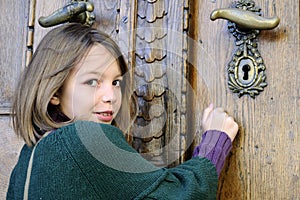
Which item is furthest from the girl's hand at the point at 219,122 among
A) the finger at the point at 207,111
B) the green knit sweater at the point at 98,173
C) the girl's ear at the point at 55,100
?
the girl's ear at the point at 55,100

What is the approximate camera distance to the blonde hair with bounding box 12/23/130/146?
2.61ft

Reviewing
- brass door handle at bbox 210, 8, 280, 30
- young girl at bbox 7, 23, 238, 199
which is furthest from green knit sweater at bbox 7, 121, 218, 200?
brass door handle at bbox 210, 8, 280, 30

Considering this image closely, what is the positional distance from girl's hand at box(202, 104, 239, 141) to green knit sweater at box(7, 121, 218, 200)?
0.12 meters

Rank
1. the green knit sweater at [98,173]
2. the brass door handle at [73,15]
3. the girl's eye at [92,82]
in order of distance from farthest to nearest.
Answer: the brass door handle at [73,15]
the girl's eye at [92,82]
the green knit sweater at [98,173]

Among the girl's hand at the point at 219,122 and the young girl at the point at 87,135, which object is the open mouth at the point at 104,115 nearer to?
the young girl at the point at 87,135

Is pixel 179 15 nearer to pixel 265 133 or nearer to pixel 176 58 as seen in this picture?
pixel 176 58

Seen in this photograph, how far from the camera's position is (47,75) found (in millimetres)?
803

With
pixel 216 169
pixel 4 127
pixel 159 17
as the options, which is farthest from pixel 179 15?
pixel 4 127

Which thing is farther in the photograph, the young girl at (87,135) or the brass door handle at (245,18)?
the brass door handle at (245,18)

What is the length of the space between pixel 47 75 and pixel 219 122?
294 mm

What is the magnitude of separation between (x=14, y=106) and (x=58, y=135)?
0.16 meters

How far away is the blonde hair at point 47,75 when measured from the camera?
797 mm

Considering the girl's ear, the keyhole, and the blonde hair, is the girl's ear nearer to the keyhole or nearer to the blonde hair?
the blonde hair

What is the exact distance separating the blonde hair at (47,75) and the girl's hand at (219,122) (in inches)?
7.3
